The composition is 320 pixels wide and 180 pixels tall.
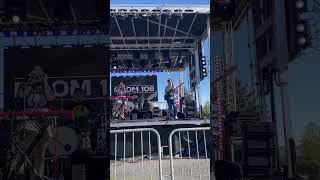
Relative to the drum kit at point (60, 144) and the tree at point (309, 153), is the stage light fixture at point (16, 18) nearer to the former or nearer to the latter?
the drum kit at point (60, 144)

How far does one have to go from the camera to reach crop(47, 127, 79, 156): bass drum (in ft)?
6.76

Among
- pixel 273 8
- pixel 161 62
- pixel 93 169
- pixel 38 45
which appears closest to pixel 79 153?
pixel 93 169

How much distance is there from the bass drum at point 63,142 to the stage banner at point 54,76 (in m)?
0.13

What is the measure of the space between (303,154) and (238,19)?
23.9 inches

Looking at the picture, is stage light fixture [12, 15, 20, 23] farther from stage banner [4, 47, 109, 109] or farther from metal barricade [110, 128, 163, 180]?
metal barricade [110, 128, 163, 180]

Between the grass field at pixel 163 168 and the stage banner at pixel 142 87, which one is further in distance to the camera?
the grass field at pixel 163 168

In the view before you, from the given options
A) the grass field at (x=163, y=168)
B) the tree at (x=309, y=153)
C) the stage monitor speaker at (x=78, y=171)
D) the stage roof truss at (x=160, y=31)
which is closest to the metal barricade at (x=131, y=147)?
the grass field at (x=163, y=168)

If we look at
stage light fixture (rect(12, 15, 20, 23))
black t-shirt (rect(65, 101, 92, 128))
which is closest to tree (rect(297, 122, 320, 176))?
black t-shirt (rect(65, 101, 92, 128))

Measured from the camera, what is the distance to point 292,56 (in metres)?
1.67

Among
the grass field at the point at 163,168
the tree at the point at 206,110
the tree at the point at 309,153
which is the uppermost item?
the tree at the point at 206,110

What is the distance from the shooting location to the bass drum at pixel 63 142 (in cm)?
206

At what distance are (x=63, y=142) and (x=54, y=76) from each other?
325 millimetres

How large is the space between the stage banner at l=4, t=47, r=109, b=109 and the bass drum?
0.13 metres

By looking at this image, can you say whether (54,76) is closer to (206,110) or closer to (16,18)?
(16,18)
